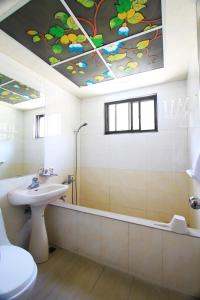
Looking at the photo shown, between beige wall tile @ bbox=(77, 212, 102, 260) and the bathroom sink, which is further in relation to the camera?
beige wall tile @ bbox=(77, 212, 102, 260)

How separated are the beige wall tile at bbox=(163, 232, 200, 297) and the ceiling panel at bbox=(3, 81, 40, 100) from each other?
218 cm

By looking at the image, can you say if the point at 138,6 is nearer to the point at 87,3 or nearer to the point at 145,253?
the point at 87,3

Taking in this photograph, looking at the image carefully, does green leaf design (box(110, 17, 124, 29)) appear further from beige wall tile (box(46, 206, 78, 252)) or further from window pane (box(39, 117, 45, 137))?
beige wall tile (box(46, 206, 78, 252))

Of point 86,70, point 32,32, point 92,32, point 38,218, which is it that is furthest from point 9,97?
point 38,218

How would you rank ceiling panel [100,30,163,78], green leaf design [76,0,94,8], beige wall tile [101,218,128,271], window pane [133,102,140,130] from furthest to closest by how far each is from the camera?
window pane [133,102,140,130] → beige wall tile [101,218,128,271] → ceiling panel [100,30,163,78] → green leaf design [76,0,94,8]

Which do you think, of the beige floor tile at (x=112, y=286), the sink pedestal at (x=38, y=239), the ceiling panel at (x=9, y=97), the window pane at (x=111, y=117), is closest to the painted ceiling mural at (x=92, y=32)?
the ceiling panel at (x=9, y=97)

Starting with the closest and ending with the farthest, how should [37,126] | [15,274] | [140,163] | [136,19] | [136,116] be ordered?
[15,274] → [136,19] → [37,126] → [140,163] → [136,116]

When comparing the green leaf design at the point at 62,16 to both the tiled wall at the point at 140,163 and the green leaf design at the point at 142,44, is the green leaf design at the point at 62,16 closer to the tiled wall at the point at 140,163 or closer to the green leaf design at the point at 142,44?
the green leaf design at the point at 142,44

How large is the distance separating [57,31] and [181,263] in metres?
2.26

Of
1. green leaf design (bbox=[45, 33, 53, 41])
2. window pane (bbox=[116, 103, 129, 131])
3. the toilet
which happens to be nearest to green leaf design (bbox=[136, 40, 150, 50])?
green leaf design (bbox=[45, 33, 53, 41])

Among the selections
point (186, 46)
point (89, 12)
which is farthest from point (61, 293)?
point (186, 46)

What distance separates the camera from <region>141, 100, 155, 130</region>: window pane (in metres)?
2.29

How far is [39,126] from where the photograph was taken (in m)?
2.02

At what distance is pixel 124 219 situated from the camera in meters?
1.50
